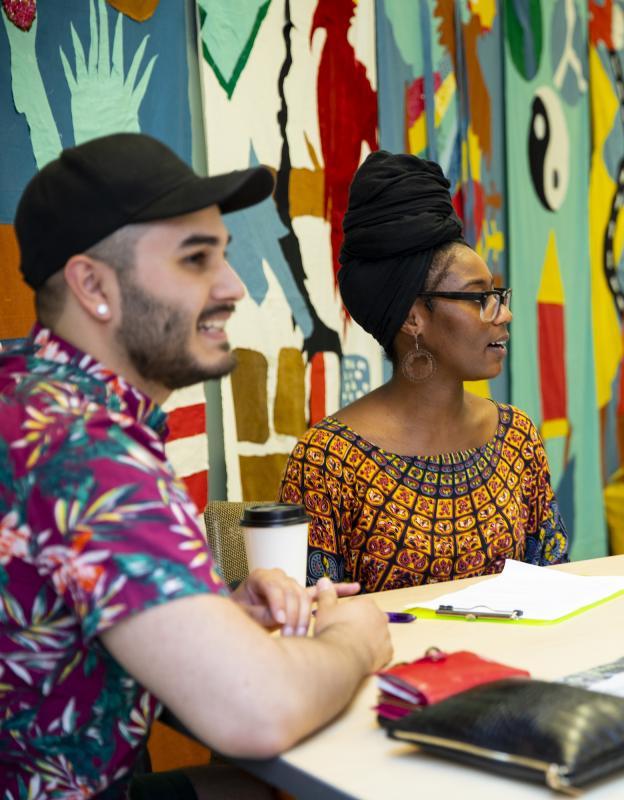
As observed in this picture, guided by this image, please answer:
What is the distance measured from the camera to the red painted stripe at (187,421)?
9.76 feet

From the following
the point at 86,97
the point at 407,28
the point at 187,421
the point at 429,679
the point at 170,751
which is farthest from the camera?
the point at 407,28

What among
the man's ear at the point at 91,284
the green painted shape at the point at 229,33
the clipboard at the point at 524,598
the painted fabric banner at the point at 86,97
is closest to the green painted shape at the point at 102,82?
the painted fabric banner at the point at 86,97

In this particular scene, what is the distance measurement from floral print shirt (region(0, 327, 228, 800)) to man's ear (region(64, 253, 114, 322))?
71 millimetres

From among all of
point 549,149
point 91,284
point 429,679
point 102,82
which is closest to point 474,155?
point 549,149

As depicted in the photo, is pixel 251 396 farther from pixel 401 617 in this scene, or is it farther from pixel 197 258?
pixel 197 258

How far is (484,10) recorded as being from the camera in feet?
13.9

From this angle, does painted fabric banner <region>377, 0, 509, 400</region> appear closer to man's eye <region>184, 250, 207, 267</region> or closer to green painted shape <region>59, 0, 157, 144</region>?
green painted shape <region>59, 0, 157, 144</region>

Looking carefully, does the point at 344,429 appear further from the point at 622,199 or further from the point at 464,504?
the point at 622,199

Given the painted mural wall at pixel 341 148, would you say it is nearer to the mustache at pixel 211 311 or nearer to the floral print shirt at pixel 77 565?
the mustache at pixel 211 311

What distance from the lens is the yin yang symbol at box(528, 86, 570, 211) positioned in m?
4.51

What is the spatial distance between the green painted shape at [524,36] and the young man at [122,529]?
3287 millimetres

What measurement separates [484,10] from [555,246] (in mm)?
1086

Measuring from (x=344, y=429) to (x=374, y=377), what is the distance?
4.74 feet

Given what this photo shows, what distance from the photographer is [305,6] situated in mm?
3412
